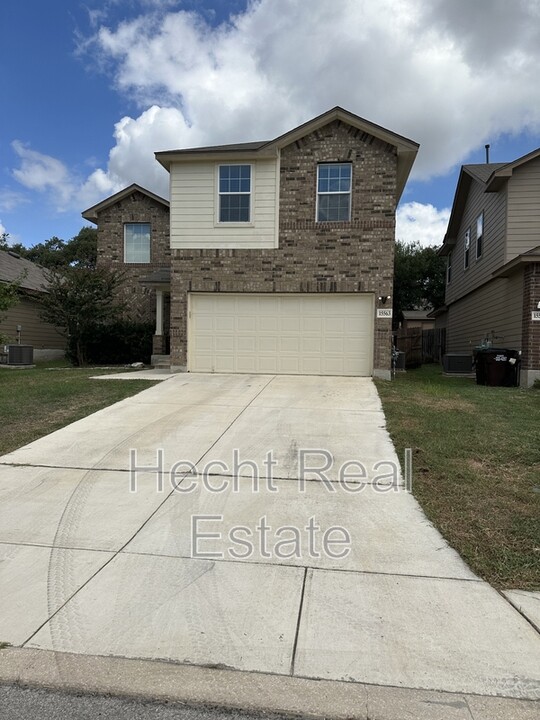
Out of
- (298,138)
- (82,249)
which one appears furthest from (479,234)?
(82,249)

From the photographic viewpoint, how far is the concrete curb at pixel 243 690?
2.23 meters

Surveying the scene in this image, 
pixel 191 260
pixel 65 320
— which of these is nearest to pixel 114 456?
pixel 191 260

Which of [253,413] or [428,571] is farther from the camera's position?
[253,413]

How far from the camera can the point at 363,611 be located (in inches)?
117

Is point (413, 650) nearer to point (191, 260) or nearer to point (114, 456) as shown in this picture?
point (114, 456)

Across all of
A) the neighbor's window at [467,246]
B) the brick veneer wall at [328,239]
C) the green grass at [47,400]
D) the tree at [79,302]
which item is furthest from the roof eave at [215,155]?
the neighbor's window at [467,246]

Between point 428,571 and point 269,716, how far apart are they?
1.67m

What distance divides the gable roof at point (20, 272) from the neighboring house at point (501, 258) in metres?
16.2

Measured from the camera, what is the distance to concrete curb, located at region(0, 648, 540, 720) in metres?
2.23

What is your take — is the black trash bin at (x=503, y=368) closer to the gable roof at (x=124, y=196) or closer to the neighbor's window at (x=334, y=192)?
the neighbor's window at (x=334, y=192)

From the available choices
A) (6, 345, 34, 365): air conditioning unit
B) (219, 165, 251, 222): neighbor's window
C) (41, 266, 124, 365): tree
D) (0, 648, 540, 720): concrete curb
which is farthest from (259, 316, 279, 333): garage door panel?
(0, 648, 540, 720): concrete curb

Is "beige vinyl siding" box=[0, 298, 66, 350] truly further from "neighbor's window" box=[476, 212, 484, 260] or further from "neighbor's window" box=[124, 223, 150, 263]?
"neighbor's window" box=[476, 212, 484, 260]

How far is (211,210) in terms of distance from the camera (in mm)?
13023

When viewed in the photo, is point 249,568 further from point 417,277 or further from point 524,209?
point 417,277
